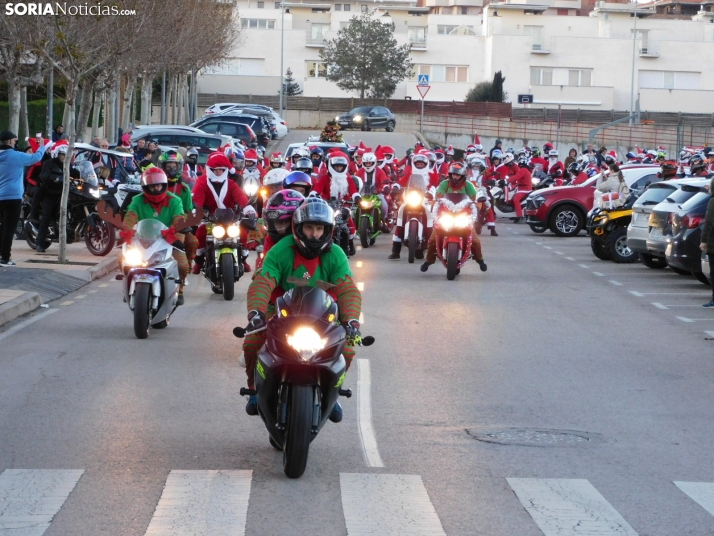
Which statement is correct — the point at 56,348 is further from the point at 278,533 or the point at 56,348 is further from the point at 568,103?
the point at 568,103

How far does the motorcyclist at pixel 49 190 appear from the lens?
21828 millimetres

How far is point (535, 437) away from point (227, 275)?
321 inches

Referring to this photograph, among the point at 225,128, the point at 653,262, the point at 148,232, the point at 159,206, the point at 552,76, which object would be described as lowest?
the point at 653,262

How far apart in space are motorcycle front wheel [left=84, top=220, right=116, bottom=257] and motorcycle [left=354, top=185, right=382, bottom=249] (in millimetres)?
5734

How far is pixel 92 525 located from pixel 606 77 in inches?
3623

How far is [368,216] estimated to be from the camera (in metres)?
26.3

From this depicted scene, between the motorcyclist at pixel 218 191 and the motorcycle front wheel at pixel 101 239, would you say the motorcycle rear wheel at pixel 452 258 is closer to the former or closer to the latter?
the motorcyclist at pixel 218 191

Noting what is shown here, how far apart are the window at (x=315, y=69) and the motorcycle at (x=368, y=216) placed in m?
75.2

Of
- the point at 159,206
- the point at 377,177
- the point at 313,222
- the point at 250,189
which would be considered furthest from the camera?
the point at 377,177

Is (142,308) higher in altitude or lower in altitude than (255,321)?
lower

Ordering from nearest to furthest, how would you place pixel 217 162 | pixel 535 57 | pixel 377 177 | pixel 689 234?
pixel 217 162 < pixel 689 234 < pixel 377 177 < pixel 535 57

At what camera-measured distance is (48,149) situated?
81.9ft

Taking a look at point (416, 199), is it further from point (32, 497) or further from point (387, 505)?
point (32, 497)

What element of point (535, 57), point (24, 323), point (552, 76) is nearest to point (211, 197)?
point (24, 323)
